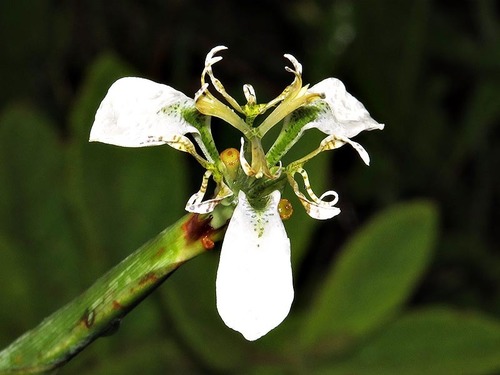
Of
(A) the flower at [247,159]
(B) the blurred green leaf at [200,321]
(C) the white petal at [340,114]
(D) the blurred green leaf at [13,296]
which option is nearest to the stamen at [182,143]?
(A) the flower at [247,159]

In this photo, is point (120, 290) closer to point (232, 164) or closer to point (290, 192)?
point (232, 164)

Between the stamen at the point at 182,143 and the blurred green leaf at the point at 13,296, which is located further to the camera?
the blurred green leaf at the point at 13,296

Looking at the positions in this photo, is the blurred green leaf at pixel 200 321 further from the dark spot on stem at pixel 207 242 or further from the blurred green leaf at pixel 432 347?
the dark spot on stem at pixel 207 242

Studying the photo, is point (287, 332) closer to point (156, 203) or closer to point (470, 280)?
point (156, 203)

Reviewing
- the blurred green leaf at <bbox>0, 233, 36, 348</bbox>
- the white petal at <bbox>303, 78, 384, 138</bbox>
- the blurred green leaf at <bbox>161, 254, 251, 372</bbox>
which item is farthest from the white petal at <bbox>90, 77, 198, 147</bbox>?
the blurred green leaf at <bbox>0, 233, 36, 348</bbox>

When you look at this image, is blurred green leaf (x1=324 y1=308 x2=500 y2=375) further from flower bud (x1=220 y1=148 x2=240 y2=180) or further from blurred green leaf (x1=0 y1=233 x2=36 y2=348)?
flower bud (x1=220 y1=148 x2=240 y2=180)

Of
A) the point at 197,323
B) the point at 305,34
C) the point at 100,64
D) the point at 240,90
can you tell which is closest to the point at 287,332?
the point at 197,323
